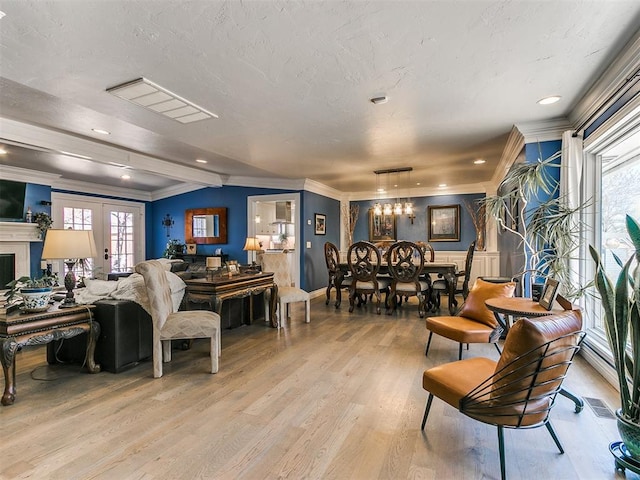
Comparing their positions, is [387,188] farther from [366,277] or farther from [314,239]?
[366,277]

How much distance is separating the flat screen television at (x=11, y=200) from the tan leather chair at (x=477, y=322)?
6.83 meters

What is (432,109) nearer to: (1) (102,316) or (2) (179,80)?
(2) (179,80)

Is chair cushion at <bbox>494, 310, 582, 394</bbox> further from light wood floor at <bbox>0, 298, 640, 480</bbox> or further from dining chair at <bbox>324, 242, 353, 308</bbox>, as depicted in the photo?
dining chair at <bbox>324, 242, 353, 308</bbox>

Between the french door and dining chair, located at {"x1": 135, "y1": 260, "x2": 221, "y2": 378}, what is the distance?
4.89m

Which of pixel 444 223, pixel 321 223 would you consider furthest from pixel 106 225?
pixel 444 223

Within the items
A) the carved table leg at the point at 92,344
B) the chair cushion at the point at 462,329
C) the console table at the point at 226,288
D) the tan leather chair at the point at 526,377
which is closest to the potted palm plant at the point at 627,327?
the tan leather chair at the point at 526,377

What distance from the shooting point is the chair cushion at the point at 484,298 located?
3020mm

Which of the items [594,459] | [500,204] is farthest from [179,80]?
[594,459]

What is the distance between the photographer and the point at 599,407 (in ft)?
7.54

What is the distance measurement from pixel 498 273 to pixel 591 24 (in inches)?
231

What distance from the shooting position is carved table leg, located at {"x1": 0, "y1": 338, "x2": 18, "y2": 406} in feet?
7.78

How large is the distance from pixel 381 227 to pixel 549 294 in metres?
5.81

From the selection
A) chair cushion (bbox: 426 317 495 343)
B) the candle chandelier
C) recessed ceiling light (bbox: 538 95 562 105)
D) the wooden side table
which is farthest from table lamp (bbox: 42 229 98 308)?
the candle chandelier

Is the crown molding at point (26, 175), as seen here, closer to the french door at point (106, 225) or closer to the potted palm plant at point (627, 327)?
the french door at point (106, 225)
